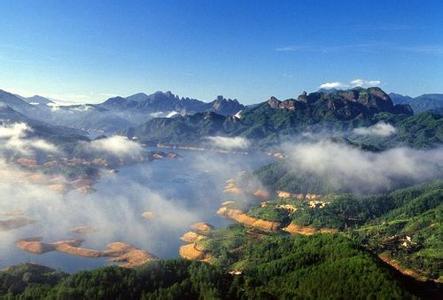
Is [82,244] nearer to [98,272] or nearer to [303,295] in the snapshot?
[98,272]

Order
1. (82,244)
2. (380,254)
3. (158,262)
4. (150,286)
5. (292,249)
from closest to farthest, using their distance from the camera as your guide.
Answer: (150,286)
(158,262)
(292,249)
(380,254)
(82,244)

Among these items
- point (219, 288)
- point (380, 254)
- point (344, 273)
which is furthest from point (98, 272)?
point (380, 254)

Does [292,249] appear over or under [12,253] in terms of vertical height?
over

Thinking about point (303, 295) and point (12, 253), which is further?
point (12, 253)

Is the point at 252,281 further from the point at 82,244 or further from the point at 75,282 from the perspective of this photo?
the point at 82,244

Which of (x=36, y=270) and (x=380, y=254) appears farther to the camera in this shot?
(x=380, y=254)

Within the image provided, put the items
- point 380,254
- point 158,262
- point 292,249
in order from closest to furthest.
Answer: point 158,262 < point 292,249 < point 380,254

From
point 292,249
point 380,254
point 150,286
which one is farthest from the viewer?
point 380,254

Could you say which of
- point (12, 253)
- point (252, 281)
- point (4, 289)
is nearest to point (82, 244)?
point (12, 253)

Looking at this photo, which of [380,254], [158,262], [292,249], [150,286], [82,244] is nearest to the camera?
[150,286]
